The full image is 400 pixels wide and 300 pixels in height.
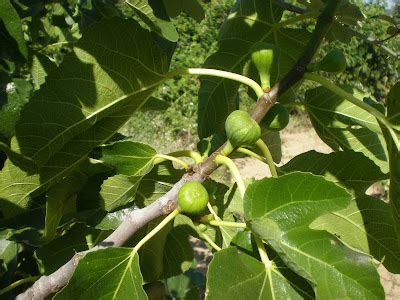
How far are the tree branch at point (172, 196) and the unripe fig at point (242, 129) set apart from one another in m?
0.05

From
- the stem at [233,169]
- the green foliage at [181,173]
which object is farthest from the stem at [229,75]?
the stem at [233,169]

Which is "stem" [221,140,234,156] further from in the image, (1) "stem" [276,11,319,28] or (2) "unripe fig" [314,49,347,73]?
(1) "stem" [276,11,319,28]

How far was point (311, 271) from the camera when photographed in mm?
696

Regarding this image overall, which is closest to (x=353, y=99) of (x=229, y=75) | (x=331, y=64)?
(x=331, y=64)

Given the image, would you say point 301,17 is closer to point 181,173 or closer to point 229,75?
point 229,75

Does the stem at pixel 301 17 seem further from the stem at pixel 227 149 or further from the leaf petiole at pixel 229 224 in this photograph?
the leaf petiole at pixel 229 224

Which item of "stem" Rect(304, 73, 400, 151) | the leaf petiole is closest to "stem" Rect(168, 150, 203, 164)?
the leaf petiole

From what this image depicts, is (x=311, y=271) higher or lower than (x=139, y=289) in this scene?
higher

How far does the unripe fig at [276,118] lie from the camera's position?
824mm

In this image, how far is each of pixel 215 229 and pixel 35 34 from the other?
2.74 feet

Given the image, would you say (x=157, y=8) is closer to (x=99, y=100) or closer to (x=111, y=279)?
(x=99, y=100)

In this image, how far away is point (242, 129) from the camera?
29.1 inches

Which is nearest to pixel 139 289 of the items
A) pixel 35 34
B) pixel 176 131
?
pixel 35 34

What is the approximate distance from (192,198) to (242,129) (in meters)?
0.12
